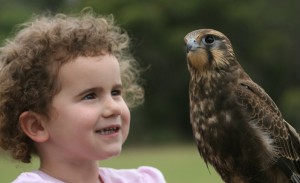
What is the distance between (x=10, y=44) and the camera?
3.29 metres

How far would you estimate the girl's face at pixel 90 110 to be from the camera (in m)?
3.03

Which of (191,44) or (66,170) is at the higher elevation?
(191,44)

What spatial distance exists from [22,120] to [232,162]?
3.02ft

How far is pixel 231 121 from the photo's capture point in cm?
330

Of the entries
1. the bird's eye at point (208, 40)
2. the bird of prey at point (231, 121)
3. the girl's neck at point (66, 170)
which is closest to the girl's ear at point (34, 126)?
the girl's neck at point (66, 170)

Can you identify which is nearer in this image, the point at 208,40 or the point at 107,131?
the point at 107,131

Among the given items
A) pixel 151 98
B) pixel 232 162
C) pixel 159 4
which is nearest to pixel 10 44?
pixel 232 162

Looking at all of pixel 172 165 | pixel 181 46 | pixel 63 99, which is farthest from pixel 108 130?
pixel 181 46

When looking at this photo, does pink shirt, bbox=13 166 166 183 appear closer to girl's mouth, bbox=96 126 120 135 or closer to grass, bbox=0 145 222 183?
girl's mouth, bbox=96 126 120 135

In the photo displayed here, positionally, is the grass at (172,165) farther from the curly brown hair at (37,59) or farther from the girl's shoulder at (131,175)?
the curly brown hair at (37,59)

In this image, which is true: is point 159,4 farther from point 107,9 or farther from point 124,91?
point 124,91

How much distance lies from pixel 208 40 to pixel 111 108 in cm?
63

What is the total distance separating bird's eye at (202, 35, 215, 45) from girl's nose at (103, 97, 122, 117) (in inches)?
21.8

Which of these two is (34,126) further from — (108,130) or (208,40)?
(208,40)
